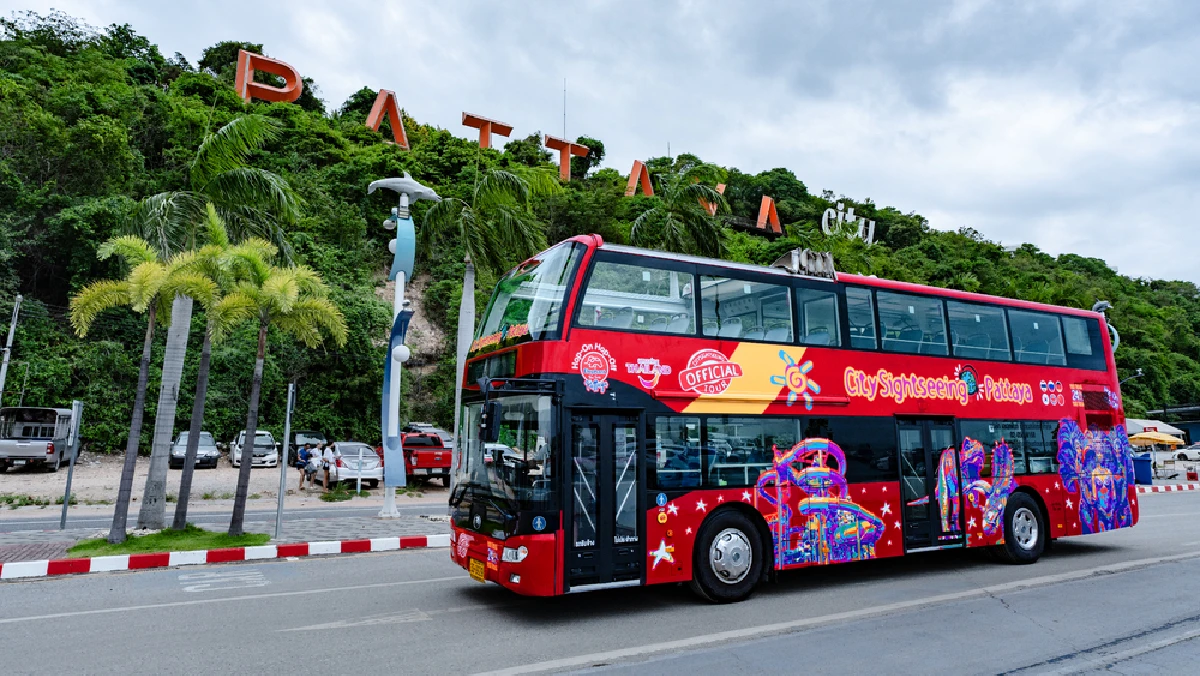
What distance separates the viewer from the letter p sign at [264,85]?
42.2m

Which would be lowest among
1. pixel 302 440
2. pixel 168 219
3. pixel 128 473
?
pixel 128 473

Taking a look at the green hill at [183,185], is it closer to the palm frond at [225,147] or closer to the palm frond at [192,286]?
the palm frond at [225,147]

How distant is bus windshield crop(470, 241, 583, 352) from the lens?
7418mm

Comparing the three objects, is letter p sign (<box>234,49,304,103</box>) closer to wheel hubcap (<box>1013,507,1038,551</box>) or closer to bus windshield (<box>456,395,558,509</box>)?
bus windshield (<box>456,395,558,509</box>)

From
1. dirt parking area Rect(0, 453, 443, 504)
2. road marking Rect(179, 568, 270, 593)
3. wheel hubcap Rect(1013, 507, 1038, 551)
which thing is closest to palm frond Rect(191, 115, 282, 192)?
road marking Rect(179, 568, 270, 593)

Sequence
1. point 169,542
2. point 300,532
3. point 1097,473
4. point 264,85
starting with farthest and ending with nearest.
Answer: point 264,85 < point 300,532 < point 169,542 < point 1097,473

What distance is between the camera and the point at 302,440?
2884 cm

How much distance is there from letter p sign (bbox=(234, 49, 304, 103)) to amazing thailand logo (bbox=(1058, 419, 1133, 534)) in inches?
1760

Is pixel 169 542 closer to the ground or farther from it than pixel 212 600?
farther from it

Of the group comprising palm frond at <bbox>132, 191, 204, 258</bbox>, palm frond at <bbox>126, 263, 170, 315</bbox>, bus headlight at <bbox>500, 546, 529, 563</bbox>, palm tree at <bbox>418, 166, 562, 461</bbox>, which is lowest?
bus headlight at <bbox>500, 546, 529, 563</bbox>

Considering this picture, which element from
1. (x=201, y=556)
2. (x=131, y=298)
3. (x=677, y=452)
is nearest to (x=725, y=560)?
(x=677, y=452)

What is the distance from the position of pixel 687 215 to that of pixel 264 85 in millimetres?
35533

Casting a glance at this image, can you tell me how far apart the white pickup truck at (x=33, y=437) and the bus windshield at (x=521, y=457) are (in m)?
22.3

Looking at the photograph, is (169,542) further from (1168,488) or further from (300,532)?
(1168,488)
